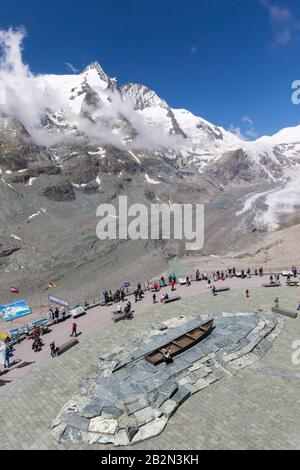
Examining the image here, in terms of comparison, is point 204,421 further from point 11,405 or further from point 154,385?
point 11,405

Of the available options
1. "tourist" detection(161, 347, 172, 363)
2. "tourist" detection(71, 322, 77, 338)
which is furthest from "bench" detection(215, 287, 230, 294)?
"tourist" detection(71, 322, 77, 338)

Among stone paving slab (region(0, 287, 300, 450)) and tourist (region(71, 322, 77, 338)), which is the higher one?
tourist (region(71, 322, 77, 338))

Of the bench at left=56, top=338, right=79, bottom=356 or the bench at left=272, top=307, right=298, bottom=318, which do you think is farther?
the bench at left=272, top=307, right=298, bottom=318

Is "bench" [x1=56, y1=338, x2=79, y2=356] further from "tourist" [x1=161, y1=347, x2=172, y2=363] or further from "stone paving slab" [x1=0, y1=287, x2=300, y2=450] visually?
"tourist" [x1=161, y1=347, x2=172, y2=363]

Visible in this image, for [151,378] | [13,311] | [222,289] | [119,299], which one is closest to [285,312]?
[222,289]

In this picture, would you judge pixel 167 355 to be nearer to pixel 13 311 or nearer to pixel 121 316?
pixel 121 316

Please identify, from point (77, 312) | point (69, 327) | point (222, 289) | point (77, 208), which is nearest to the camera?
point (69, 327)

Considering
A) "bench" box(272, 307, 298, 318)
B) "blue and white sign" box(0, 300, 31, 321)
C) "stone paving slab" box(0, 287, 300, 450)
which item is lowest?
"stone paving slab" box(0, 287, 300, 450)
